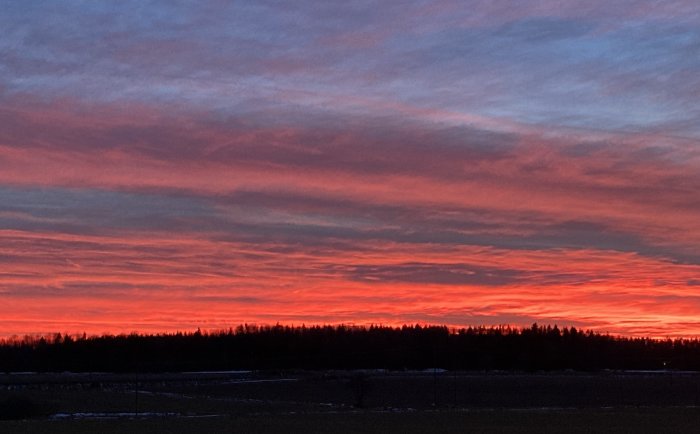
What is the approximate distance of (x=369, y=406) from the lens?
56594 mm

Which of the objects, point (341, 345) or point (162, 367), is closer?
point (162, 367)

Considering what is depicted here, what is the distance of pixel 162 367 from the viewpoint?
12738 cm

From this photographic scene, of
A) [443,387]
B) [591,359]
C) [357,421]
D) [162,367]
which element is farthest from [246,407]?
[591,359]

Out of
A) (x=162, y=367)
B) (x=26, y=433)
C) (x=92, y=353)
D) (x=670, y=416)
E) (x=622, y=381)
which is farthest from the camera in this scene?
(x=92, y=353)

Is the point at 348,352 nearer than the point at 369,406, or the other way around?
the point at 369,406

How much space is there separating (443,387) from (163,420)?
112ft

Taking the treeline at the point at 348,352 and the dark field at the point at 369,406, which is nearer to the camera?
the dark field at the point at 369,406

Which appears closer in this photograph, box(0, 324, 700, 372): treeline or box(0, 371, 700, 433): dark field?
box(0, 371, 700, 433): dark field

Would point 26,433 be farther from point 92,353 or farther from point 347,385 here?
point 92,353

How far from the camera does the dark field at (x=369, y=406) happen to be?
Result: 121 feet

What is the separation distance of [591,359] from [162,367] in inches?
1989

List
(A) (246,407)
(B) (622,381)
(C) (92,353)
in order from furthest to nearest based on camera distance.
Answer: (C) (92,353) → (B) (622,381) → (A) (246,407)

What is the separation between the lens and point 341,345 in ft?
468

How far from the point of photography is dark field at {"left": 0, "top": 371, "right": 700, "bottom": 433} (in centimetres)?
3694
